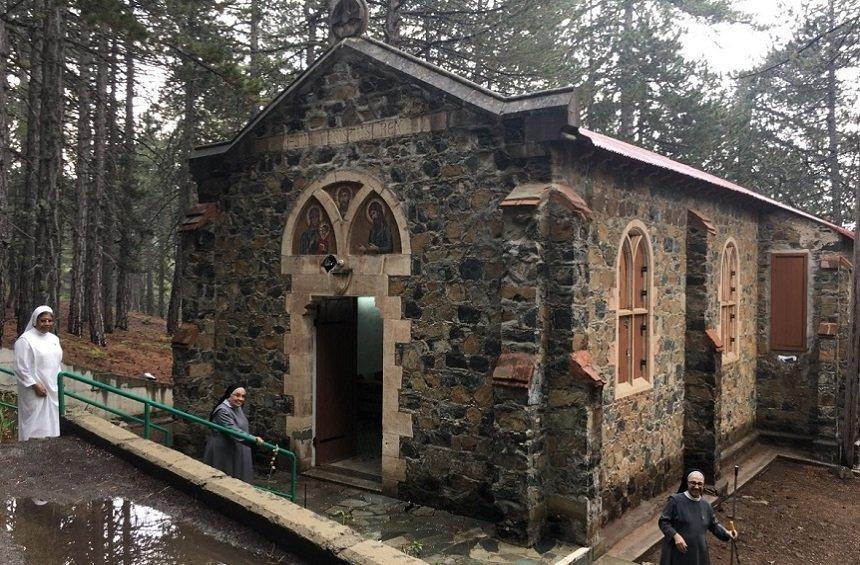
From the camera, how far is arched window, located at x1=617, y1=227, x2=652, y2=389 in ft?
28.0

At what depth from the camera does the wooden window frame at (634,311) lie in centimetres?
842

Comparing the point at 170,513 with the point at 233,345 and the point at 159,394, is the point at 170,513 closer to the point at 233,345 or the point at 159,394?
the point at 233,345

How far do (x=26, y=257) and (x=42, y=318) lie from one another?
36.0 feet

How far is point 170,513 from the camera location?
4863 mm

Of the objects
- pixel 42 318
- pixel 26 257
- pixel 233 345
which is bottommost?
pixel 233 345

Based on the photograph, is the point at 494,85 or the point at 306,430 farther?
the point at 494,85

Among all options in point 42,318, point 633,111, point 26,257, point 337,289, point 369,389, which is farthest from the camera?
point 633,111

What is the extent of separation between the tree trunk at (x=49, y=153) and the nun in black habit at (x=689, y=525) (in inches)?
471

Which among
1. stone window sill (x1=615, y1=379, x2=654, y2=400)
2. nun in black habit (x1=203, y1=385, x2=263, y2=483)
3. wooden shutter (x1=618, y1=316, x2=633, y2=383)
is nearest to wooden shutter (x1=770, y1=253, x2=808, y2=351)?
stone window sill (x1=615, y1=379, x2=654, y2=400)

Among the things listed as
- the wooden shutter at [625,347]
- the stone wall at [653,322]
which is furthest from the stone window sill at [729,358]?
the wooden shutter at [625,347]

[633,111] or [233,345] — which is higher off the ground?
[633,111]

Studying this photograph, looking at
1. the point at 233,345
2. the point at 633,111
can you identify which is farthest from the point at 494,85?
the point at 233,345

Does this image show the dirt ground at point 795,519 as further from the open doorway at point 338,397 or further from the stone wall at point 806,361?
the open doorway at point 338,397

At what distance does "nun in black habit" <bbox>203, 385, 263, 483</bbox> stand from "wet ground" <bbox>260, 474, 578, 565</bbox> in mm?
1170
